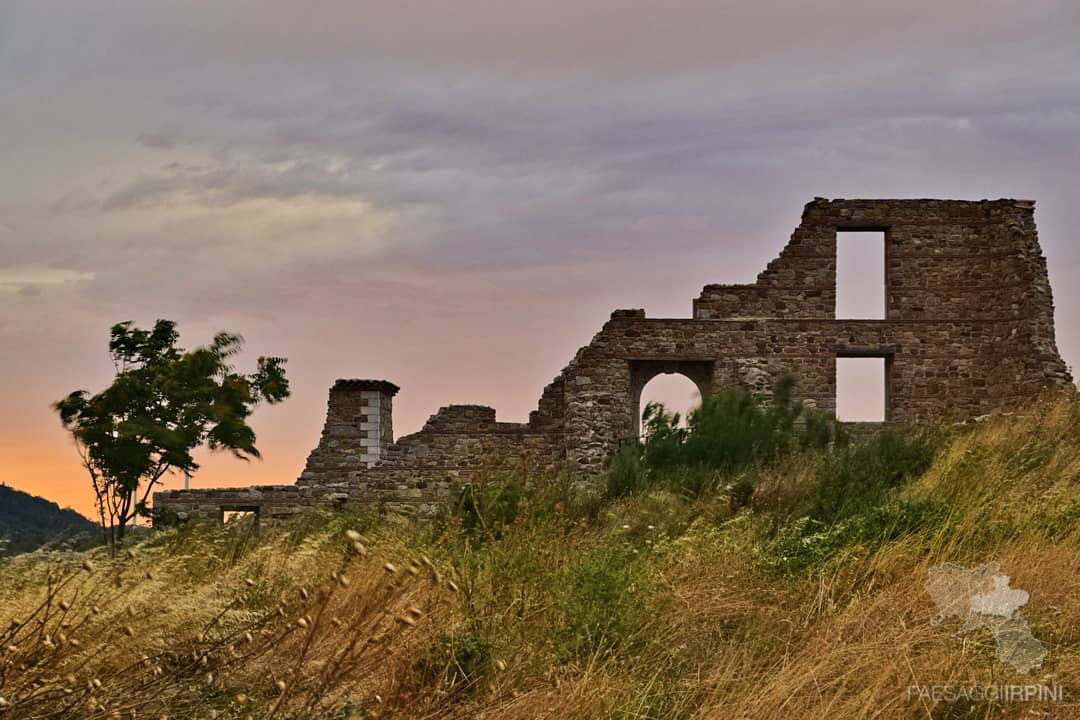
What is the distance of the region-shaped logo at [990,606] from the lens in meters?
5.72

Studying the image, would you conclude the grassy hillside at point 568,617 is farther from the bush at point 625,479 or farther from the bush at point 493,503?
the bush at point 625,479

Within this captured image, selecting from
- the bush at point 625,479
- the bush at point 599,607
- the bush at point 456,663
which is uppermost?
the bush at point 625,479

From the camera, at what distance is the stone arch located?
21.6 meters

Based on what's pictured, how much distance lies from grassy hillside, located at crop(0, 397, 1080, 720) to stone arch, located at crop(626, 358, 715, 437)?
11815mm

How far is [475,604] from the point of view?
21.1 ft

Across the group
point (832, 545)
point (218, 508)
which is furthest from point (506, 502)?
point (218, 508)

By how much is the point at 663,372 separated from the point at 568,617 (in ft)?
52.2

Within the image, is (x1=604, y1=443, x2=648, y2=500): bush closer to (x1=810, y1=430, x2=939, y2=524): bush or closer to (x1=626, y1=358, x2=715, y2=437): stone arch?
(x1=810, y1=430, x2=939, y2=524): bush

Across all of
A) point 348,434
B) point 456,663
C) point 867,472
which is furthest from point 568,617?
point 348,434

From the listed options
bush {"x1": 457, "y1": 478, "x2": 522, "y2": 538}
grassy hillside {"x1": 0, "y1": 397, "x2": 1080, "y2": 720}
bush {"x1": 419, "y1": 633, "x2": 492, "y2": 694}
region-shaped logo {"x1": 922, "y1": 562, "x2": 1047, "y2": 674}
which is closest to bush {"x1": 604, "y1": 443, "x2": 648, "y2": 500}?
bush {"x1": 457, "y1": 478, "x2": 522, "y2": 538}

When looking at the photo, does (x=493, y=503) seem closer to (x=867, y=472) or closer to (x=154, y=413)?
(x=867, y=472)

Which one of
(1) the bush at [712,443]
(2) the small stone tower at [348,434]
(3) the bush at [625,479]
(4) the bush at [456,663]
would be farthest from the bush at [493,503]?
(2) the small stone tower at [348,434]

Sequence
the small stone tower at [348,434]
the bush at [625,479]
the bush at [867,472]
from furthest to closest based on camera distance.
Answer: the small stone tower at [348,434] → the bush at [625,479] → the bush at [867,472]

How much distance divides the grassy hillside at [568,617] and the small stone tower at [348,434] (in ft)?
44.4
